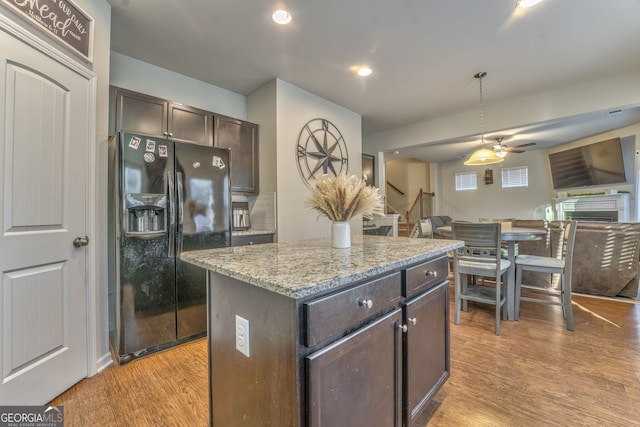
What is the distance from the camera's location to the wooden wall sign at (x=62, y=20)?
1.53 metres

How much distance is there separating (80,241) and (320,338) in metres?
1.87

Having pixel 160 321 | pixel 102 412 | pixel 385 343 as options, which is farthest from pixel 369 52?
pixel 102 412

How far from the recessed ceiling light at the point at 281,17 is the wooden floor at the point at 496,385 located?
2792mm

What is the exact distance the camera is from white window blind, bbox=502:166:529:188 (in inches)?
301

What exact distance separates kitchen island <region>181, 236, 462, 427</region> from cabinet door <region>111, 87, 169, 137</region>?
1937 millimetres

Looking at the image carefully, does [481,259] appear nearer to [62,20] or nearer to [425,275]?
[425,275]

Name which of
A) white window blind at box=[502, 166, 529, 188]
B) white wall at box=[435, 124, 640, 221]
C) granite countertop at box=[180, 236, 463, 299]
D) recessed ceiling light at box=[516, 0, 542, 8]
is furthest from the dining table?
white window blind at box=[502, 166, 529, 188]

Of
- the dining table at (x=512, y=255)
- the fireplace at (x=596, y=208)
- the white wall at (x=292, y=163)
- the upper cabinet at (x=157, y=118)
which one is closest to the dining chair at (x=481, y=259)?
the dining table at (x=512, y=255)

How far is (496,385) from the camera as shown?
5.81ft

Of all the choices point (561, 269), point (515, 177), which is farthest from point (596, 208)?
point (561, 269)

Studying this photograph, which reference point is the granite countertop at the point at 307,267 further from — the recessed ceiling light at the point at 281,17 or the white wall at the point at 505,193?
the white wall at the point at 505,193

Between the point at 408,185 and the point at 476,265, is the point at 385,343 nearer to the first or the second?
the point at 476,265

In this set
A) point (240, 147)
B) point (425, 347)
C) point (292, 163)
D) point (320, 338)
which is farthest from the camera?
point (292, 163)

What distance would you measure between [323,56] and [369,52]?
18.5 inches
